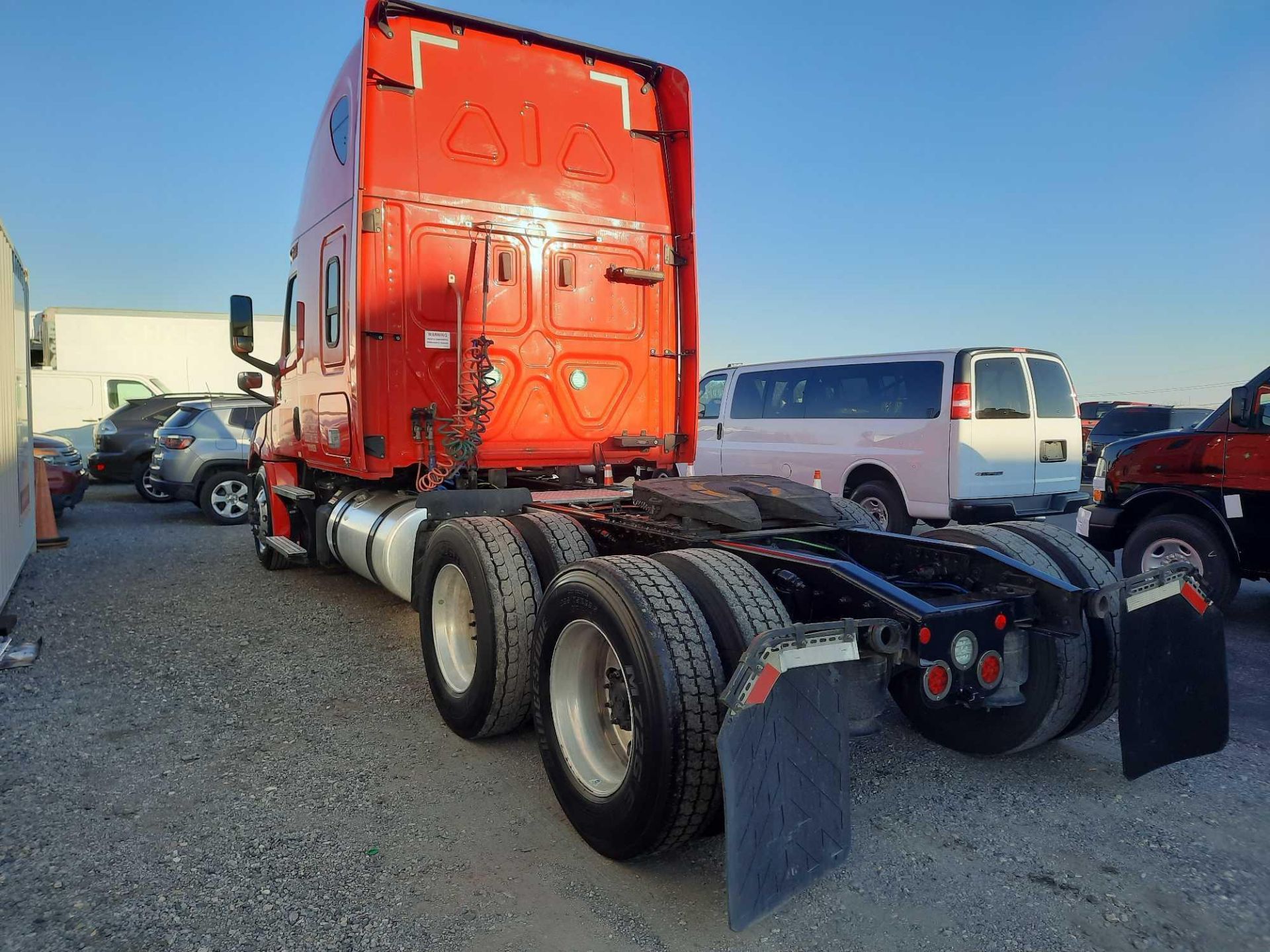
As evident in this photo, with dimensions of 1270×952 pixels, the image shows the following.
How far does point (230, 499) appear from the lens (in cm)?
1181

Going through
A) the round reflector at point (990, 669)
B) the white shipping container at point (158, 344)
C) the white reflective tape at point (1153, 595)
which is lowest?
the round reflector at point (990, 669)

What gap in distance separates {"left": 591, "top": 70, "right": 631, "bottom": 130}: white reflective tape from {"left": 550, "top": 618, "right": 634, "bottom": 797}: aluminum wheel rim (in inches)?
156

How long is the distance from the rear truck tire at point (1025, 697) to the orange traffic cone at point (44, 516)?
9.57 meters

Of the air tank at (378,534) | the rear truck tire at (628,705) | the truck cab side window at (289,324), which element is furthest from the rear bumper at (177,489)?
the rear truck tire at (628,705)

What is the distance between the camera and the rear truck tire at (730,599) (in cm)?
280

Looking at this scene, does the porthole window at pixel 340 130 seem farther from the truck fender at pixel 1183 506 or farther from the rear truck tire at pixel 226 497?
A: the rear truck tire at pixel 226 497

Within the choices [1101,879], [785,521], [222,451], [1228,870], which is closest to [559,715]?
[785,521]

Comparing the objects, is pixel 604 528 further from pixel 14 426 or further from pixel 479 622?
pixel 14 426

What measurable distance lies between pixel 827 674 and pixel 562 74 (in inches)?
183

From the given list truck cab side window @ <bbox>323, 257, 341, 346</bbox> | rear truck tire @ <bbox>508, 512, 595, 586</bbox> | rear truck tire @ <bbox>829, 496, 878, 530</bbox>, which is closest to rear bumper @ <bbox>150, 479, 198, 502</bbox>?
truck cab side window @ <bbox>323, 257, 341, 346</bbox>

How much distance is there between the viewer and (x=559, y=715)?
3.24 meters

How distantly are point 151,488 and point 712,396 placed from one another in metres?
8.09

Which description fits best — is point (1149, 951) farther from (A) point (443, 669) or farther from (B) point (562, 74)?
(B) point (562, 74)

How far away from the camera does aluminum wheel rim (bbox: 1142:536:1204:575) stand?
20.7 feet
